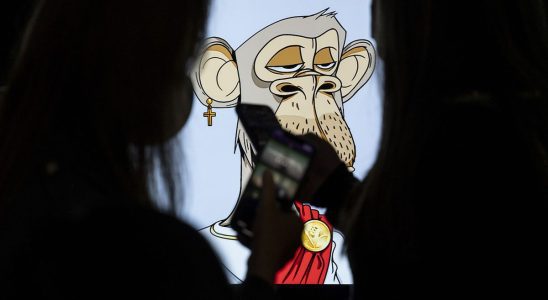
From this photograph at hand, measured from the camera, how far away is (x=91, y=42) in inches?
25.3

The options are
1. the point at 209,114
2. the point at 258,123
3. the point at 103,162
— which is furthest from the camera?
the point at 209,114

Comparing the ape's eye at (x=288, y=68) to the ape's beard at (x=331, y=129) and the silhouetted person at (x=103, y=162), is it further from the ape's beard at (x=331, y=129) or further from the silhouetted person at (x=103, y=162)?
the silhouetted person at (x=103, y=162)

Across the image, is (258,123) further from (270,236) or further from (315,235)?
(315,235)

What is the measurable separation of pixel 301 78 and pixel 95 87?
840mm

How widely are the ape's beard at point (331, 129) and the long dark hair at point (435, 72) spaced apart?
651 mm

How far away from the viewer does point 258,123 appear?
2.86 ft

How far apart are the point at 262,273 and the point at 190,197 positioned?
2.19ft

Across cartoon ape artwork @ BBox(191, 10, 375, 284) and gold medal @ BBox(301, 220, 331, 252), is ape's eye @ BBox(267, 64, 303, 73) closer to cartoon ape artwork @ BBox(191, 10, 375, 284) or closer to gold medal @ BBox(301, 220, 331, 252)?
cartoon ape artwork @ BBox(191, 10, 375, 284)

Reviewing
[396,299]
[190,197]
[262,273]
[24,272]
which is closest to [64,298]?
[24,272]

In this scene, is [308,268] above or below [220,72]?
below

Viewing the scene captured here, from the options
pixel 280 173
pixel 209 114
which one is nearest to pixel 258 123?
pixel 280 173

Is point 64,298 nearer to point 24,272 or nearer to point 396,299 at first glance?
point 24,272

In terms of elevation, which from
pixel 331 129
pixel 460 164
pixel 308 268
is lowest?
pixel 308 268

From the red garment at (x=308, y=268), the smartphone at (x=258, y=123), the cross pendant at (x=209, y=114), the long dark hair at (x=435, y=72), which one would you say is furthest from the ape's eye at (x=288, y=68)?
the long dark hair at (x=435, y=72)
